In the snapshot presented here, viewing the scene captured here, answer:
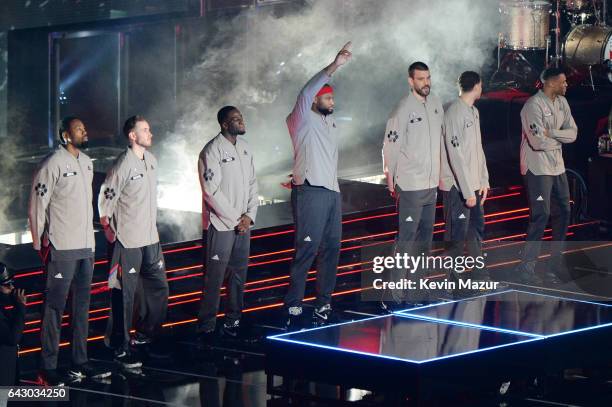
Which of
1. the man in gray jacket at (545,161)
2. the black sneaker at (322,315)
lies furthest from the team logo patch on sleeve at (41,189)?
the man in gray jacket at (545,161)

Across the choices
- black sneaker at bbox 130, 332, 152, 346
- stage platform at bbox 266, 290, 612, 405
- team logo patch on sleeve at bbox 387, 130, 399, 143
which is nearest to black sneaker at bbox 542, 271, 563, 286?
team logo patch on sleeve at bbox 387, 130, 399, 143

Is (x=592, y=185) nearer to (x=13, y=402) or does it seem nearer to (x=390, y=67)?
(x=390, y=67)

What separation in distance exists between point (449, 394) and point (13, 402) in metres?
2.49

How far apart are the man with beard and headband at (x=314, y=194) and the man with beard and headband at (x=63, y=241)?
5.59 feet

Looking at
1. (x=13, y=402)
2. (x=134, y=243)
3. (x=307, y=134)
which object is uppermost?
(x=307, y=134)

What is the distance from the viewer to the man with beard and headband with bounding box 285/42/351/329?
31.4ft

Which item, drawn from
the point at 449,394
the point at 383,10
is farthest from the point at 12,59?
the point at 449,394

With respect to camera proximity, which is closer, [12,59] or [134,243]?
[134,243]

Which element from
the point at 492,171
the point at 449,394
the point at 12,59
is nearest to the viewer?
the point at 449,394

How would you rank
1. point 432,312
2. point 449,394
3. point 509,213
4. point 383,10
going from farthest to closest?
point 383,10 → point 509,213 → point 432,312 → point 449,394

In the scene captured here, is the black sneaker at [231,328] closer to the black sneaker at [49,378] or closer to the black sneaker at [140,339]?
the black sneaker at [140,339]

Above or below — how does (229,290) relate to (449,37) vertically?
below

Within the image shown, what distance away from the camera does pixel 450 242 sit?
34.4ft

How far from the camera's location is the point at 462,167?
33.6 ft
